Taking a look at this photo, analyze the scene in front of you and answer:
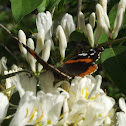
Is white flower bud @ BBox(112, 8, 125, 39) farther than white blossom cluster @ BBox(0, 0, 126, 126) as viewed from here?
Yes

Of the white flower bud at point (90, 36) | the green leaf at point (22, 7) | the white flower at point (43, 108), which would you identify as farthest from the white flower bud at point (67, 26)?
the white flower at point (43, 108)

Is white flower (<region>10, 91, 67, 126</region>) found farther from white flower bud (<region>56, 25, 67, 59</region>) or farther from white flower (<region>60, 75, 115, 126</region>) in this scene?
white flower bud (<region>56, 25, 67, 59</region>)

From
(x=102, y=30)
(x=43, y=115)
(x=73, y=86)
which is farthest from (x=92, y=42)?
(x=43, y=115)

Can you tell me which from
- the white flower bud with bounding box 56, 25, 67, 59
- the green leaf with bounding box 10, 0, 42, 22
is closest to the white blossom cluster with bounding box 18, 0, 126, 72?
the white flower bud with bounding box 56, 25, 67, 59

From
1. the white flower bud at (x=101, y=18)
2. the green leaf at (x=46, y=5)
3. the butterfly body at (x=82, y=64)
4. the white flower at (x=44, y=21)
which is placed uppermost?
the green leaf at (x=46, y=5)

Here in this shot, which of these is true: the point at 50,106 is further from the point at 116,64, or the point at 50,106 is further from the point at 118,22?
the point at 118,22

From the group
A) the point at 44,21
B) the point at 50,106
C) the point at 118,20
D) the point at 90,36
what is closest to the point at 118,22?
the point at 118,20

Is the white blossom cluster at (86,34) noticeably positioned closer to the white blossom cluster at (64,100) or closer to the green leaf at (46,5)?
the white blossom cluster at (64,100)
